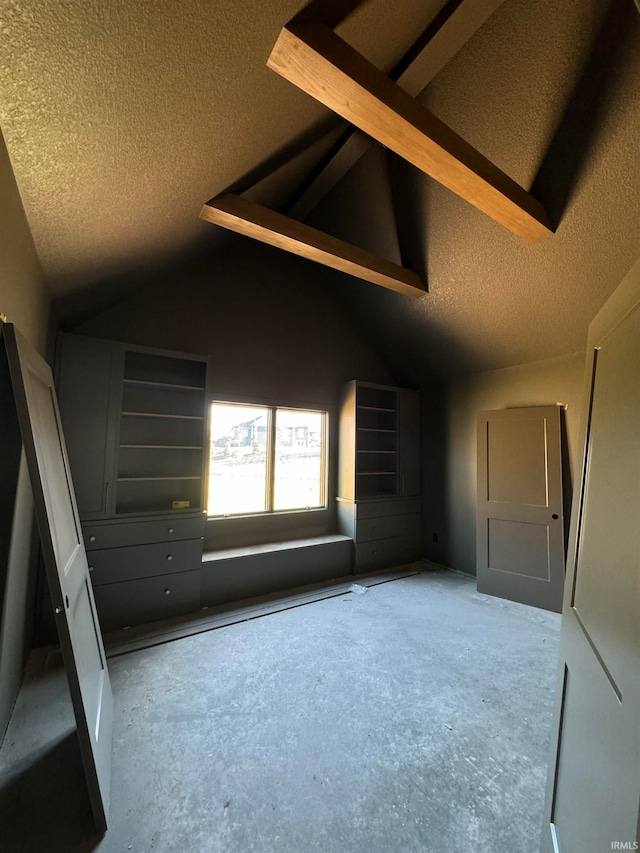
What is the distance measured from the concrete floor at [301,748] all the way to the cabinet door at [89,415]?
1.21 m

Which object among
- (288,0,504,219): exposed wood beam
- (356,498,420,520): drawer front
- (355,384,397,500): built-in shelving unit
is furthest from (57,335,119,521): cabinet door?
(355,384,397,500): built-in shelving unit

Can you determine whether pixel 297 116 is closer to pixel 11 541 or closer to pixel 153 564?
pixel 11 541

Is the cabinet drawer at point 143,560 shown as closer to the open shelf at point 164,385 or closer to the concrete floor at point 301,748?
the concrete floor at point 301,748

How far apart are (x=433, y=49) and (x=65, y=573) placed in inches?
127

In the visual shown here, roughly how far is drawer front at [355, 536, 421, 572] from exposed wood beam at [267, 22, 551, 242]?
351 centimetres

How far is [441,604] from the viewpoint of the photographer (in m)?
3.36

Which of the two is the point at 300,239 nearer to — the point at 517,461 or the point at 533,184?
the point at 533,184

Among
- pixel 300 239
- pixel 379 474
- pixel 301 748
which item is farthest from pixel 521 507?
pixel 300 239

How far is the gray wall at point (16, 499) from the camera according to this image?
149cm

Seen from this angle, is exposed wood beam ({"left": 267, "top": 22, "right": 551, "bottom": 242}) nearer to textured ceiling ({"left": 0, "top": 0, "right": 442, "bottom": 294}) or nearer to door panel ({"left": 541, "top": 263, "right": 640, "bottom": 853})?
textured ceiling ({"left": 0, "top": 0, "right": 442, "bottom": 294})

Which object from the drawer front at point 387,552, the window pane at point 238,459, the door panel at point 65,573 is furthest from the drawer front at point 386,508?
the door panel at point 65,573

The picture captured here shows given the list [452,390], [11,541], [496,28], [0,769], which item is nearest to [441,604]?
[452,390]

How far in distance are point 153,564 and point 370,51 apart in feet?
12.0

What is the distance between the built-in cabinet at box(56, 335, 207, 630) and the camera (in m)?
2.68
